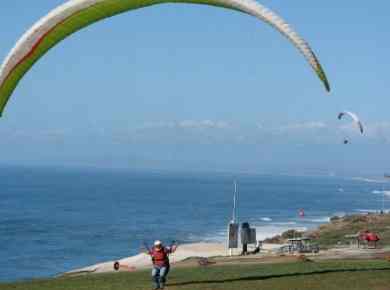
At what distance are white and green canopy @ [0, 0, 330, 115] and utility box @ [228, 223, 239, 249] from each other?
21.2 m

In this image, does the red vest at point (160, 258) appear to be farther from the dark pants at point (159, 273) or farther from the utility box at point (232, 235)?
the utility box at point (232, 235)

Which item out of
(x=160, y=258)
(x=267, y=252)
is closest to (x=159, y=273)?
(x=160, y=258)

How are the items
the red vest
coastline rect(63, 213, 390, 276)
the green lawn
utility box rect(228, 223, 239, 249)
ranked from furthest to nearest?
utility box rect(228, 223, 239, 249), coastline rect(63, 213, 390, 276), the green lawn, the red vest

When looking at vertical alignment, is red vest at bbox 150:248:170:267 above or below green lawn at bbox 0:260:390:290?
above

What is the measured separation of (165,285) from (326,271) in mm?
4600

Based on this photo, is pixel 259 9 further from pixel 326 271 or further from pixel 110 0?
pixel 326 271

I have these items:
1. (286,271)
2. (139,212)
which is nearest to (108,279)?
(286,271)

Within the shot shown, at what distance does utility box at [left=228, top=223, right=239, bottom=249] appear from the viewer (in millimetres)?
39131

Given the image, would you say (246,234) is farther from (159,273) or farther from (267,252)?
(159,273)

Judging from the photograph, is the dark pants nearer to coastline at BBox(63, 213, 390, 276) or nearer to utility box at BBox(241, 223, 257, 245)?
coastline at BBox(63, 213, 390, 276)

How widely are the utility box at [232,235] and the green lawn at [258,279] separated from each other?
38.3ft

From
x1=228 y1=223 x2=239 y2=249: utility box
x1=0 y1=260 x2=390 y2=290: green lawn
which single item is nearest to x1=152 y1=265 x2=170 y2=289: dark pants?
x1=0 y1=260 x2=390 y2=290: green lawn

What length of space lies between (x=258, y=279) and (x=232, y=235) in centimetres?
1747

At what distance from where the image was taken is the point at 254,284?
2091 centimetres
